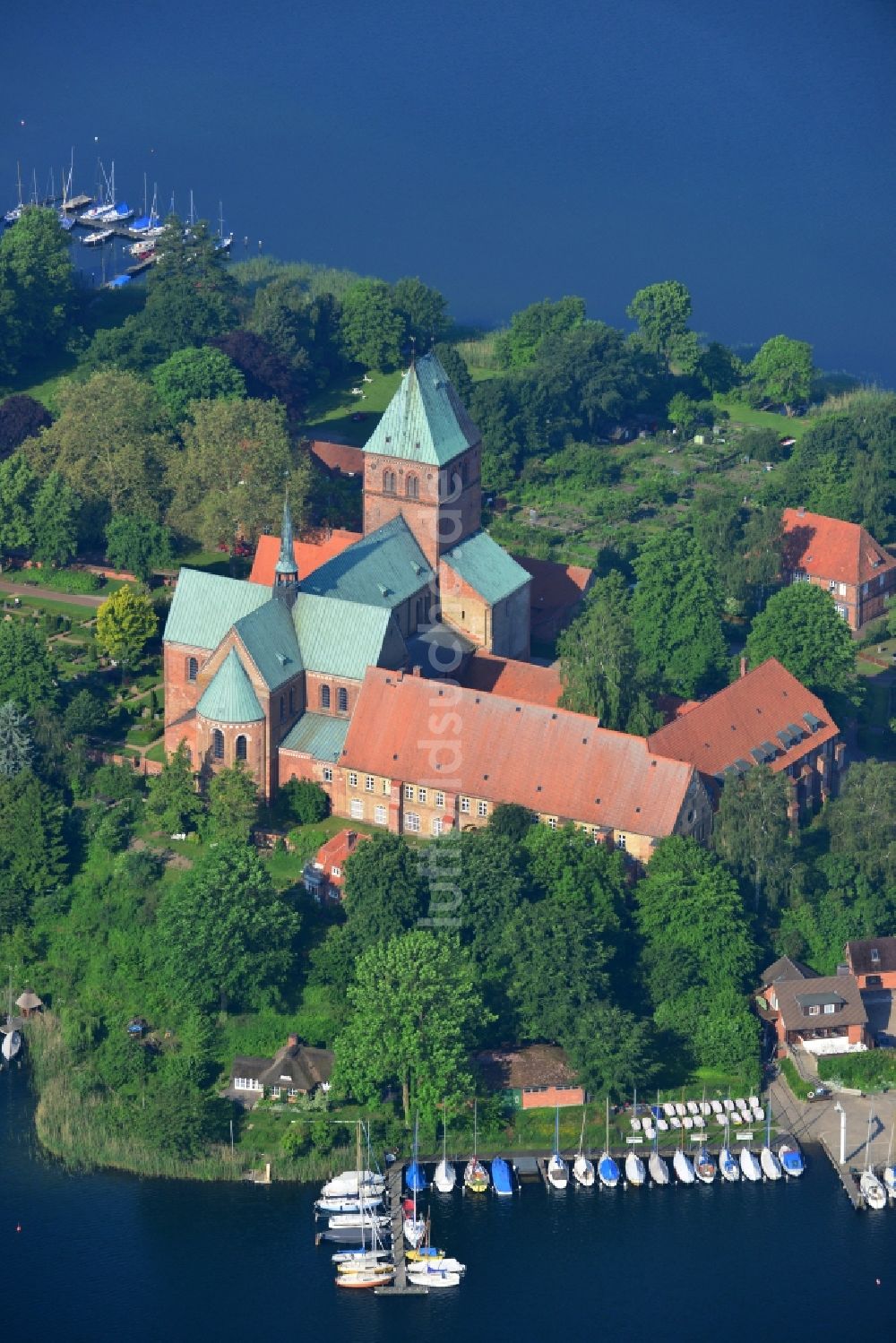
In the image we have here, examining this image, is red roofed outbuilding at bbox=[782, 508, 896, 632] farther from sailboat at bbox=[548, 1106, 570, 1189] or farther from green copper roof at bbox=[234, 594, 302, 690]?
sailboat at bbox=[548, 1106, 570, 1189]

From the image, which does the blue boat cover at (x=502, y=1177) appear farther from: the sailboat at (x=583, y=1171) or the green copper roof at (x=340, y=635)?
the green copper roof at (x=340, y=635)

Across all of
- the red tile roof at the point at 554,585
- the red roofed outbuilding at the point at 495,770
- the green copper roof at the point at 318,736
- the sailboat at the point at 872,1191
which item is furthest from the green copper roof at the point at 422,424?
the sailboat at the point at 872,1191

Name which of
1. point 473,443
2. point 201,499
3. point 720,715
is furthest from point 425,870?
point 201,499

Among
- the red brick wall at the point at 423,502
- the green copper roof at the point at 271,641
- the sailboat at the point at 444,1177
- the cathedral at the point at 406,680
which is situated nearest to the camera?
the sailboat at the point at 444,1177

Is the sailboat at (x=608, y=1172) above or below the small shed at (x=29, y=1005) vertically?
below

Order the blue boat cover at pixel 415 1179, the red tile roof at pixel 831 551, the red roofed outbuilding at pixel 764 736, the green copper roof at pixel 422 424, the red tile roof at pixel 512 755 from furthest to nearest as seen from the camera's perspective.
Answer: the red tile roof at pixel 831 551 < the green copper roof at pixel 422 424 < the red roofed outbuilding at pixel 764 736 < the red tile roof at pixel 512 755 < the blue boat cover at pixel 415 1179

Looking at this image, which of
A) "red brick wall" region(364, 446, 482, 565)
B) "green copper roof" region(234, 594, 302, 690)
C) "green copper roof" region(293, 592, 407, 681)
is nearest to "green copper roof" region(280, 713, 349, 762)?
"green copper roof" region(293, 592, 407, 681)
